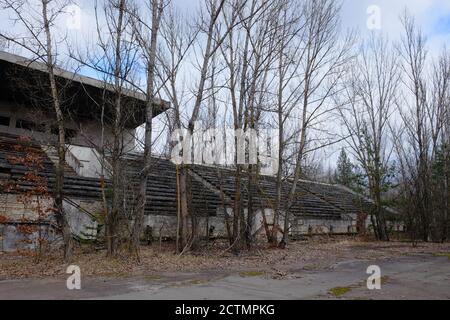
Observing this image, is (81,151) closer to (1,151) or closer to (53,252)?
(1,151)

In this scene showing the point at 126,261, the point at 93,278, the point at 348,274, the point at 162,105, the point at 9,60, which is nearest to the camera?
the point at 93,278

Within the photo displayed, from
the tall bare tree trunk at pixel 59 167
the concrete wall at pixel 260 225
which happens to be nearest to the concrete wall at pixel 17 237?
the tall bare tree trunk at pixel 59 167

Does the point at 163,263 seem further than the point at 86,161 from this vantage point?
No

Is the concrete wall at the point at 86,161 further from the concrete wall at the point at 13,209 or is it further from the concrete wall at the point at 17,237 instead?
the concrete wall at the point at 17,237

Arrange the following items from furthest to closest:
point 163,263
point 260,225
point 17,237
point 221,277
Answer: point 260,225
point 17,237
point 163,263
point 221,277

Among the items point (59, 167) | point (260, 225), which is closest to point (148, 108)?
point (59, 167)

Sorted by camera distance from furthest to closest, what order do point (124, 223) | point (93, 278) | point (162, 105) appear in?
1. point (162, 105)
2. point (124, 223)
3. point (93, 278)

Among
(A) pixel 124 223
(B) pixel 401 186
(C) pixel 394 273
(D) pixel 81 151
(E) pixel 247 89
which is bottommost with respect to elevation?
(C) pixel 394 273

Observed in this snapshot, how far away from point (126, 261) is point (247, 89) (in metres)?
7.10

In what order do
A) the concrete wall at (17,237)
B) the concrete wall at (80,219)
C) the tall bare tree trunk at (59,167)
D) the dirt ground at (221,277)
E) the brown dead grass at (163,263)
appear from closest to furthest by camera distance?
the dirt ground at (221,277) → the brown dead grass at (163,263) → the tall bare tree trunk at (59,167) → the concrete wall at (17,237) → the concrete wall at (80,219)

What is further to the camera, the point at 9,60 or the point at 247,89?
the point at 9,60

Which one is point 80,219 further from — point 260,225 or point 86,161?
point 260,225

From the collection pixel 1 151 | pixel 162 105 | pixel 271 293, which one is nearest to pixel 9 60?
pixel 1 151

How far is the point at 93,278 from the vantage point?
28.0 feet
